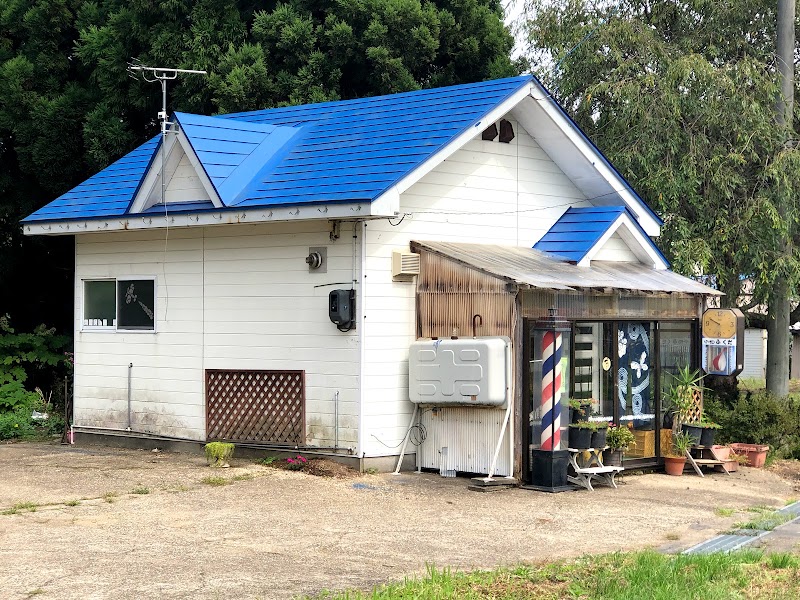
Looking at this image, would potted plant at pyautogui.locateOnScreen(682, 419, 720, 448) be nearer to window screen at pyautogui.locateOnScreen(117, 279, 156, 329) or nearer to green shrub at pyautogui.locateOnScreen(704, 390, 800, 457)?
green shrub at pyautogui.locateOnScreen(704, 390, 800, 457)

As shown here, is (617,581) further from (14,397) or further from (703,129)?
(14,397)

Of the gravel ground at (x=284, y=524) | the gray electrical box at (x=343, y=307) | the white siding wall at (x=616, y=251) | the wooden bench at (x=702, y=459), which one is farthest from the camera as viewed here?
the white siding wall at (x=616, y=251)

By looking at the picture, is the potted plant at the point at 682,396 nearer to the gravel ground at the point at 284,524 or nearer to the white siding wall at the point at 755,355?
the gravel ground at the point at 284,524

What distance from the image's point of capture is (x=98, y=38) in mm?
23438

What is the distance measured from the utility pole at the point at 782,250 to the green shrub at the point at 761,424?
122 inches

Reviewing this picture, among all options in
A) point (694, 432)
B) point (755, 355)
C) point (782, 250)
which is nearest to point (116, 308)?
point (694, 432)

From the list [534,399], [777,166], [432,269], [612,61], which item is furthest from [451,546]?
[612,61]

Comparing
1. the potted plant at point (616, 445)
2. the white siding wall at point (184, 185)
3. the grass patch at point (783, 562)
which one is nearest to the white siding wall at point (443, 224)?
the potted plant at point (616, 445)

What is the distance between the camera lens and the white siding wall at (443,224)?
47.1ft

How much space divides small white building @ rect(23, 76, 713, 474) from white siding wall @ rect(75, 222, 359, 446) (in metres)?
0.03

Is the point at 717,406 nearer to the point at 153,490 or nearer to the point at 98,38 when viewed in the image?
the point at 153,490

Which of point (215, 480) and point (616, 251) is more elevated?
point (616, 251)

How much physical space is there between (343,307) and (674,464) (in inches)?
197

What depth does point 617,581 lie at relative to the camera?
8367 millimetres
